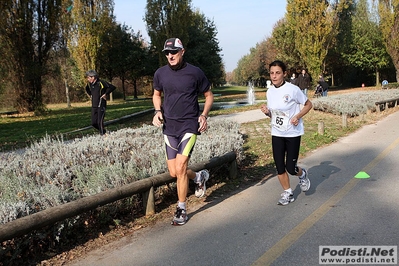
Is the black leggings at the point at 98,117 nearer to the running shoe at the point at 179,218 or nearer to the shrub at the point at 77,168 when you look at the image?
the shrub at the point at 77,168

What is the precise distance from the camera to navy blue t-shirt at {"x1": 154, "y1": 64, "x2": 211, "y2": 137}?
4961mm

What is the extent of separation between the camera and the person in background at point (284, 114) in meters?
5.49

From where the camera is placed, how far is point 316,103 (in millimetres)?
19344

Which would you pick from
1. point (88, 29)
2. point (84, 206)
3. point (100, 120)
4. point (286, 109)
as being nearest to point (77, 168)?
point (84, 206)

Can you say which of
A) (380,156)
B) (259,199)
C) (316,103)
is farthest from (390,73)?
(259,199)

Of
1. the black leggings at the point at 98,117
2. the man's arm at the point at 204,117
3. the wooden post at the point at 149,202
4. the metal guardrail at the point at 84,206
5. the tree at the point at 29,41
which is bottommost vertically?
the wooden post at the point at 149,202

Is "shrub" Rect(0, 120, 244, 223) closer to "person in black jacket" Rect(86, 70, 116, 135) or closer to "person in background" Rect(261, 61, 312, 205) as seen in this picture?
"person in background" Rect(261, 61, 312, 205)

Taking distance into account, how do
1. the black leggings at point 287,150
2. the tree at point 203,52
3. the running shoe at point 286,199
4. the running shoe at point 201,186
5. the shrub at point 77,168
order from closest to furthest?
the shrub at point 77,168
the black leggings at point 287,150
the running shoe at point 286,199
the running shoe at point 201,186
the tree at point 203,52

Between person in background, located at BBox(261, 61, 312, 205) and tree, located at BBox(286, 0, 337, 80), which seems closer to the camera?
person in background, located at BBox(261, 61, 312, 205)

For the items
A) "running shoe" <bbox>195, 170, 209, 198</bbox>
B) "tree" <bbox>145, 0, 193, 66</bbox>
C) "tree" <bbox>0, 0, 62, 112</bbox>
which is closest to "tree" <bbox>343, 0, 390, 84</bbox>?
"tree" <bbox>145, 0, 193, 66</bbox>

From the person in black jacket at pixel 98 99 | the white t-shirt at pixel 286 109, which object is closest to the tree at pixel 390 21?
the person in black jacket at pixel 98 99

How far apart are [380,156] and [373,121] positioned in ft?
25.0

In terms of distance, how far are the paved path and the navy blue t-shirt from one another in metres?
1.26

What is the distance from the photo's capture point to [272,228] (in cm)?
475
